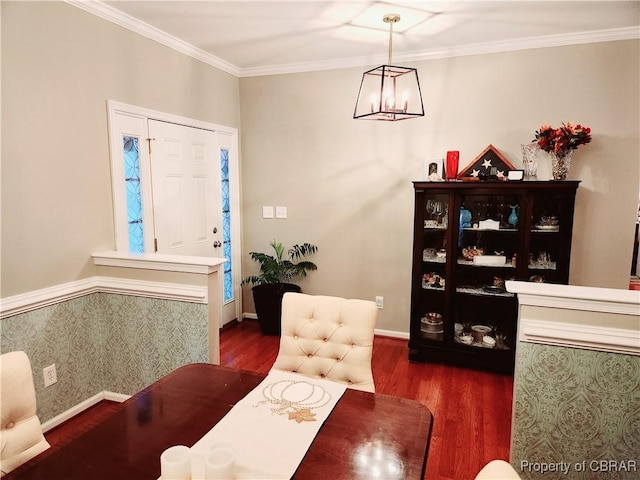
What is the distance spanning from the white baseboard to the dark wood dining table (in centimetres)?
145

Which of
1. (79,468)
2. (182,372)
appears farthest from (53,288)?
(79,468)

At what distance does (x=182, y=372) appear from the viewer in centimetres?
167

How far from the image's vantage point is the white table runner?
1.10 meters

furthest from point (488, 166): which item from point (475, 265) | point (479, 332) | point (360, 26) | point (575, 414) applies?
point (575, 414)

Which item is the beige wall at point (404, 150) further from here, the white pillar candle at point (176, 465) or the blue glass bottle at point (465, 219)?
the white pillar candle at point (176, 465)

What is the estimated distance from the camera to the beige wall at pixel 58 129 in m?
2.18

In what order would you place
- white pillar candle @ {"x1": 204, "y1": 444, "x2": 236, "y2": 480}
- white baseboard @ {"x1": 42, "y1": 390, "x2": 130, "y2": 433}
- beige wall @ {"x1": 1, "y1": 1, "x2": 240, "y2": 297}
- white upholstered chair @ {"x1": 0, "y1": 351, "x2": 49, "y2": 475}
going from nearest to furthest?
1. white pillar candle @ {"x1": 204, "y1": 444, "x2": 236, "y2": 480}
2. white upholstered chair @ {"x1": 0, "y1": 351, "x2": 49, "y2": 475}
3. beige wall @ {"x1": 1, "y1": 1, "x2": 240, "y2": 297}
4. white baseboard @ {"x1": 42, "y1": 390, "x2": 130, "y2": 433}

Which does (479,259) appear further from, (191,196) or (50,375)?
(50,375)

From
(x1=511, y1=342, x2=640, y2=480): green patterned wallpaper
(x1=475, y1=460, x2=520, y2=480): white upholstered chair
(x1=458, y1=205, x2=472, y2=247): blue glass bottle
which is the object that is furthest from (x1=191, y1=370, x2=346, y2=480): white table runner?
(x1=458, y1=205, x2=472, y2=247): blue glass bottle

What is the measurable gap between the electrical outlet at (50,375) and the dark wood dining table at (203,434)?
1.33 meters

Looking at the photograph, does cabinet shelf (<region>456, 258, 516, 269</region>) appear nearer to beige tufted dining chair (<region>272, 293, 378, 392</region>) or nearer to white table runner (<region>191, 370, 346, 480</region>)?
beige tufted dining chair (<region>272, 293, 378, 392</region>)

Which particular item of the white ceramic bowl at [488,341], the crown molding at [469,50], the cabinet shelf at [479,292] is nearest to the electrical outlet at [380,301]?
the cabinet shelf at [479,292]

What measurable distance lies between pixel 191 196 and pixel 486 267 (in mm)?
2631

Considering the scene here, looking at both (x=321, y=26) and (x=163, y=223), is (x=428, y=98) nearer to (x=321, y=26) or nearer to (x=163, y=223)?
(x=321, y=26)
